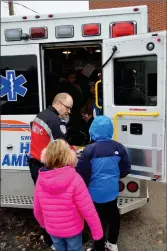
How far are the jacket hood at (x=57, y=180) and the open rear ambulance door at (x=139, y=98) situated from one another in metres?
1.21

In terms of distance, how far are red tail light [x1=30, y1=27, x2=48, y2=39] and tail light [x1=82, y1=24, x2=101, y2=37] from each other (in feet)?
1.56

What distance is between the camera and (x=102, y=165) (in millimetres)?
3127

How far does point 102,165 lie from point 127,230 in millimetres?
1550

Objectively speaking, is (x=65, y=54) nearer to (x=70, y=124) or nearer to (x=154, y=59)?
(x=70, y=124)

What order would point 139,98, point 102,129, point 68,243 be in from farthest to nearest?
point 139,98 → point 102,129 → point 68,243

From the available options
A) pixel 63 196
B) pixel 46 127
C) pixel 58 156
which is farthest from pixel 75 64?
pixel 63 196

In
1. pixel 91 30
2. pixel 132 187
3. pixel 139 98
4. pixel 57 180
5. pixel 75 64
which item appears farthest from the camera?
pixel 75 64

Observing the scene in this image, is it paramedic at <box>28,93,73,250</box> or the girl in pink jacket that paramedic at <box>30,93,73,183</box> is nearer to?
paramedic at <box>28,93,73,250</box>

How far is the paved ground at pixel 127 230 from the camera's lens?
3840 mm

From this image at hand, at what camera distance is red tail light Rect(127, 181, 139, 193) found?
3.89 m

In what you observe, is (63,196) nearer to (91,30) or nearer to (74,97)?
(91,30)

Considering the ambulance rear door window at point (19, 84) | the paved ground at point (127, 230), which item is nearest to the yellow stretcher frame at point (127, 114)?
the ambulance rear door window at point (19, 84)

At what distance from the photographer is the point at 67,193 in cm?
252

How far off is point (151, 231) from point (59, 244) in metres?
1.82
